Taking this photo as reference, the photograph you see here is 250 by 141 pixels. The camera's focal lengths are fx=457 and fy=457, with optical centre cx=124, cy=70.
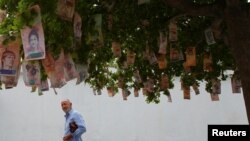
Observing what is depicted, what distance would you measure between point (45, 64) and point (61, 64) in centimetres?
18

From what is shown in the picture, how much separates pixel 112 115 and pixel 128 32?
6608 mm

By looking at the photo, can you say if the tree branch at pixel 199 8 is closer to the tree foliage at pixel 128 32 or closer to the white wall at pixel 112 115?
the tree foliage at pixel 128 32

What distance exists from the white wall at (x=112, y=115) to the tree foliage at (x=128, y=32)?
152 inches

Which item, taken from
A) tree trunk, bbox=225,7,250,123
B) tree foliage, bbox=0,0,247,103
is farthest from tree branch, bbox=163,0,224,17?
tree trunk, bbox=225,7,250,123

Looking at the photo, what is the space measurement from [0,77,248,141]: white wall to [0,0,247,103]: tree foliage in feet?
12.7

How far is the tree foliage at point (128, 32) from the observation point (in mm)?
4680

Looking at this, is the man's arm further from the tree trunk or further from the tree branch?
the tree trunk

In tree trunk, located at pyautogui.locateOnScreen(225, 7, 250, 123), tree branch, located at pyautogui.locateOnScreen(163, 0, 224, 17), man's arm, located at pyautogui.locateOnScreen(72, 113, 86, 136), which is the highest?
tree branch, located at pyautogui.locateOnScreen(163, 0, 224, 17)

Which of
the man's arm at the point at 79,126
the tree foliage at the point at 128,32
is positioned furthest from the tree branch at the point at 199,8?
the man's arm at the point at 79,126

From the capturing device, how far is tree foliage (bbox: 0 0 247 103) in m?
4.68

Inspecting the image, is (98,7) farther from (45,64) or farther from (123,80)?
(123,80)

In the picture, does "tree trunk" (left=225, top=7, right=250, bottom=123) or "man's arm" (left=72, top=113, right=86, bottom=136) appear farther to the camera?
"man's arm" (left=72, top=113, right=86, bottom=136)

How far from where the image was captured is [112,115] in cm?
1286

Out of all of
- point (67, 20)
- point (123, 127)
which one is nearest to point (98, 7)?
point (67, 20)
